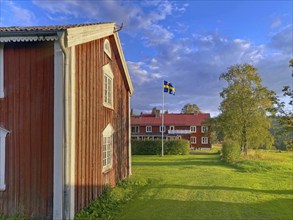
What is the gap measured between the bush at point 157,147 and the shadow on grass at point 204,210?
2748 centimetres

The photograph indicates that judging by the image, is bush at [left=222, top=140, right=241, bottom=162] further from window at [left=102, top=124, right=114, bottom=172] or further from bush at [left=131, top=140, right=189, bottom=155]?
window at [left=102, top=124, right=114, bottom=172]

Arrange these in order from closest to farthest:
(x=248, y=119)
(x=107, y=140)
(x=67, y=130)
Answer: (x=67, y=130), (x=107, y=140), (x=248, y=119)

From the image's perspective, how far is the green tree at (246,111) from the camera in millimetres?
32169

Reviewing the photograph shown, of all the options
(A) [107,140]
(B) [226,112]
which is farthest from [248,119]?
(A) [107,140]

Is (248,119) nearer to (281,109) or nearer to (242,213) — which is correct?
(281,109)

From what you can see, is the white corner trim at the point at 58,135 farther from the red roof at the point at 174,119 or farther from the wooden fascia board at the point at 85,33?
the red roof at the point at 174,119

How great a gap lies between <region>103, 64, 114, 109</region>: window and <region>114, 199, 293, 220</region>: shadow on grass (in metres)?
4.26

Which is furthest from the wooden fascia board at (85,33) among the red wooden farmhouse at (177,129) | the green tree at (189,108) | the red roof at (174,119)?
the green tree at (189,108)

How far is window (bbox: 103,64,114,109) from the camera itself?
1177 cm

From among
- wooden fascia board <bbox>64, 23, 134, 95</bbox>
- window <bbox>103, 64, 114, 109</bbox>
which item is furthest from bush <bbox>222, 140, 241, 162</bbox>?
wooden fascia board <bbox>64, 23, 134, 95</bbox>

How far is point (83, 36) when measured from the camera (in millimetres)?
8523

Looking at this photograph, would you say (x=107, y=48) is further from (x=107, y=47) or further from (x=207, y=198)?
(x=207, y=198)

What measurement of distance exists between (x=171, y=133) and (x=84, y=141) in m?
50.9

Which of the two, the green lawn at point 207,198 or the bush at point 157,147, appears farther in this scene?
the bush at point 157,147
